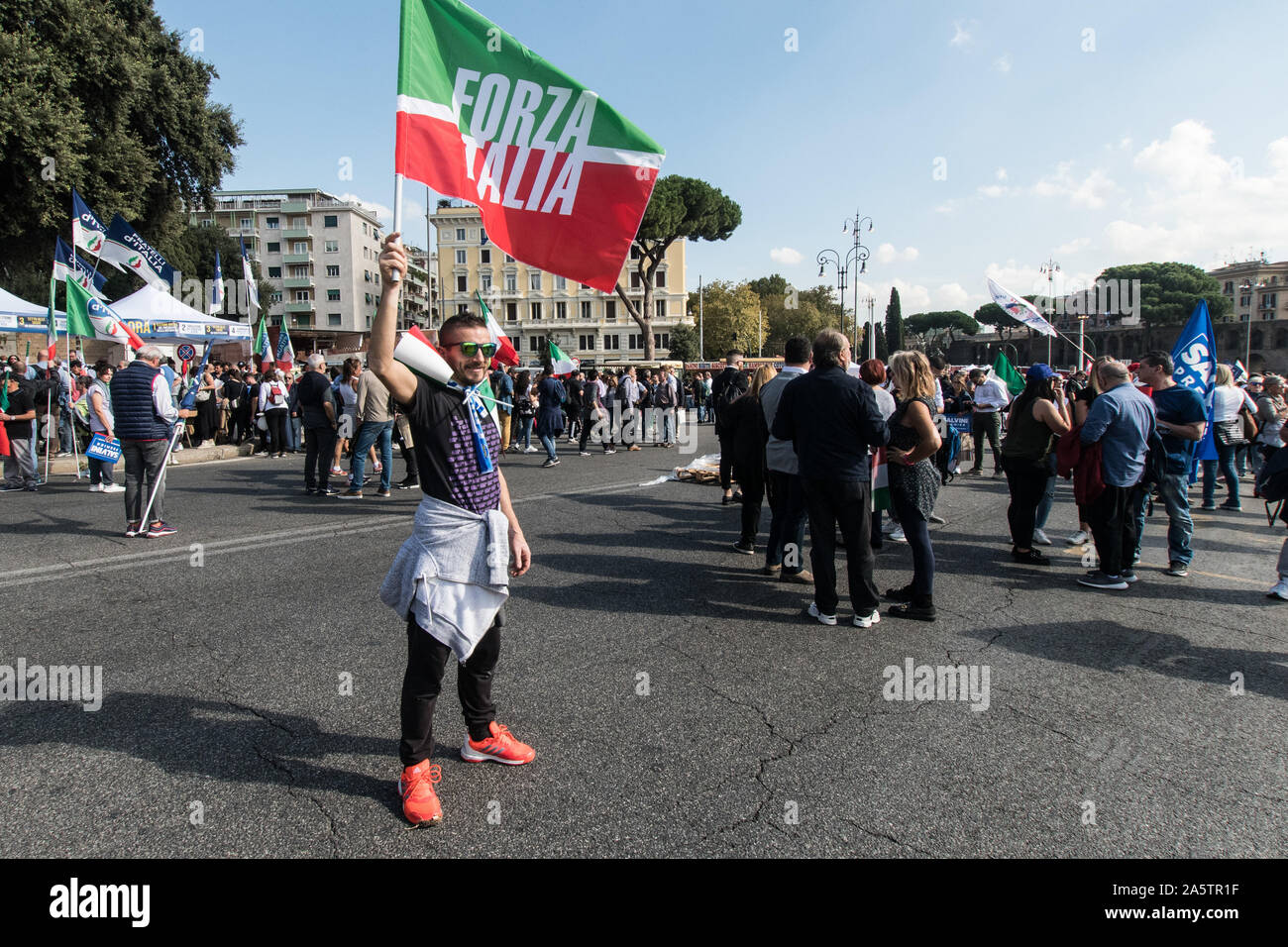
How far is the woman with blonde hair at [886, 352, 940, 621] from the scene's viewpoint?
5.13 m

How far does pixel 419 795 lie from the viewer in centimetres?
272

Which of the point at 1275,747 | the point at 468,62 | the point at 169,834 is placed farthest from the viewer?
the point at 468,62

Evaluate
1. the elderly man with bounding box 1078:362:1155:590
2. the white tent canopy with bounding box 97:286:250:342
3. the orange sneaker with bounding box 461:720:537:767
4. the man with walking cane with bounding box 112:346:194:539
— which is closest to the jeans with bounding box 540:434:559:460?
the man with walking cane with bounding box 112:346:194:539

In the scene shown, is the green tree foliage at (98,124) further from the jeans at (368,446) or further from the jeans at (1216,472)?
the jeans at (1216,472)

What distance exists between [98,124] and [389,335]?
22.9m

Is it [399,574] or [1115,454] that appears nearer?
[399,574]

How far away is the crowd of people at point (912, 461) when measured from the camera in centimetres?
496

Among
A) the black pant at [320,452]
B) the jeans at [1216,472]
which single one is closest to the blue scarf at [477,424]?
the black pant at [320,452]

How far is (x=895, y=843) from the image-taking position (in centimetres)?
259

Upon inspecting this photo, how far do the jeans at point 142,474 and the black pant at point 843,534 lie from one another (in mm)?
6350

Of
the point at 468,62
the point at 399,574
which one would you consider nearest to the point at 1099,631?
the point at 399,574

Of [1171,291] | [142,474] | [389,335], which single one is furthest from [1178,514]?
[1171,291]

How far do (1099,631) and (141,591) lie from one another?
21.8 ft
